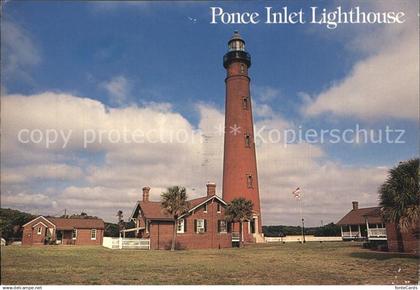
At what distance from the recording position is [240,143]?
42781mm

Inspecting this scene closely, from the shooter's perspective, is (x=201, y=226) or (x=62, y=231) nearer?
(x=201, y=226)

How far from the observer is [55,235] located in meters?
49.1

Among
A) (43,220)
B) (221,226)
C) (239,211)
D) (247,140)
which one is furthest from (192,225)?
(43,220)

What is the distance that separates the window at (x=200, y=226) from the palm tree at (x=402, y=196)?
20.6 metres

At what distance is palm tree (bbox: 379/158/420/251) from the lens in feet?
59.4

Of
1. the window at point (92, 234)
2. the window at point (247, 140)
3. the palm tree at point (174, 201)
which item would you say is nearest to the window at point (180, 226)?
the palm tree at point (174, 201)

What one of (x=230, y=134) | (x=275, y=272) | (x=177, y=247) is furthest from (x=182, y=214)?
(x=275, y=272)

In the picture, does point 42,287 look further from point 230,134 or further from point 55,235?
point 55,235

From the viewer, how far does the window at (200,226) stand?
37.3 m

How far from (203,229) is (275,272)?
23472mm

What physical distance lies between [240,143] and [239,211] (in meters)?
8.42

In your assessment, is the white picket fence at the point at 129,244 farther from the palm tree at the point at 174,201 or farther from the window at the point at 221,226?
the window at the point at 221,226

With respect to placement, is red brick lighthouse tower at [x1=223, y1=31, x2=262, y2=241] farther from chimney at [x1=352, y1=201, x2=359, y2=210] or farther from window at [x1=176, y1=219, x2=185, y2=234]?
chimney at [x1=352, y1=201, x2=359, y2=210]

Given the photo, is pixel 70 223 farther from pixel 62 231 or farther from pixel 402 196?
pixel 402 196
